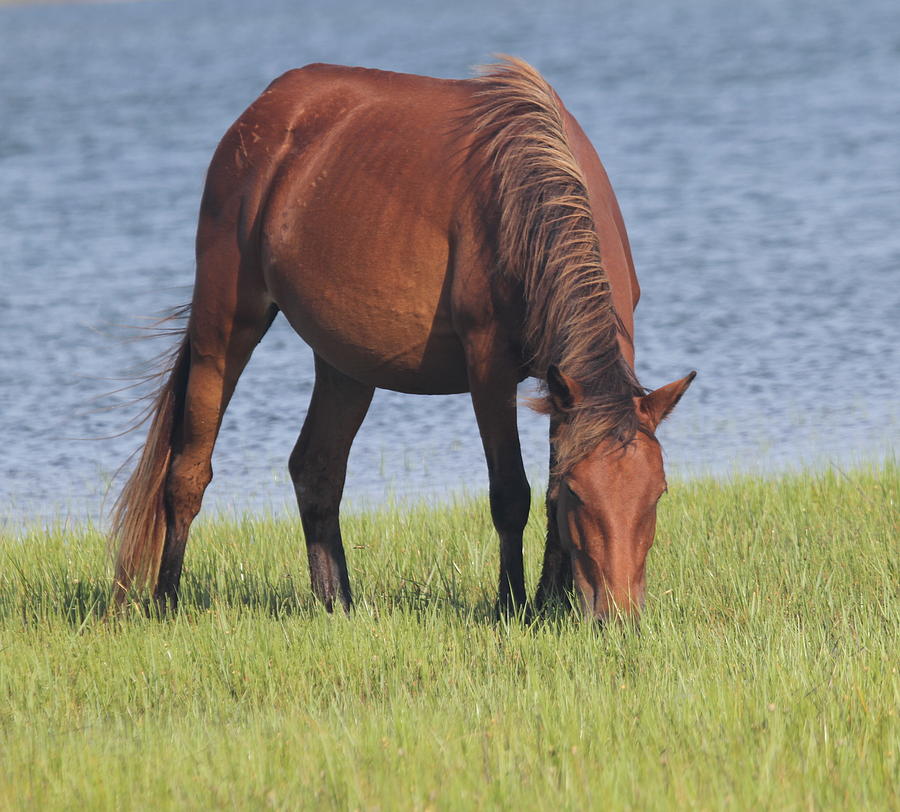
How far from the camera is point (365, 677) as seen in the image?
4.92 metres

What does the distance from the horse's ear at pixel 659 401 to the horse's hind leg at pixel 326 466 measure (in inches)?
85.3

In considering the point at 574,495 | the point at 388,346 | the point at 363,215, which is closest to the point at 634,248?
the point at 363,215

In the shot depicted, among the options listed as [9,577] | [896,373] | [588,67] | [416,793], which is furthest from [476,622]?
[588,67]

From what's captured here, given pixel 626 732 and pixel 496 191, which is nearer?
pixel 626 732

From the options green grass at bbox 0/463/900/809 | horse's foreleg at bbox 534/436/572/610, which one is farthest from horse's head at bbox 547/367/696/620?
horse's foreleg at bbox 534/436/572/610

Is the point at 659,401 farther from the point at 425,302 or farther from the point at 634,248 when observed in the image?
the point at 634,248

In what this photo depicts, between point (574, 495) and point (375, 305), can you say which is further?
point (375, 305)

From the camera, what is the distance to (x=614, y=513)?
4.33 meters

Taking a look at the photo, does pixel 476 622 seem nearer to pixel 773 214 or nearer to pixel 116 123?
pixel 773 214

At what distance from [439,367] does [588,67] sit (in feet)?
A: 102

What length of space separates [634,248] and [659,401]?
39.1 ft

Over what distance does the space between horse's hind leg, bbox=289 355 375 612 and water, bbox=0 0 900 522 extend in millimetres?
1575

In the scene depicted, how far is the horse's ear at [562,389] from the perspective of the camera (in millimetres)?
4480

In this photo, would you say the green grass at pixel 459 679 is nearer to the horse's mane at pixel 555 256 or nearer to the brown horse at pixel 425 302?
the brown horse at pixel 425 302
